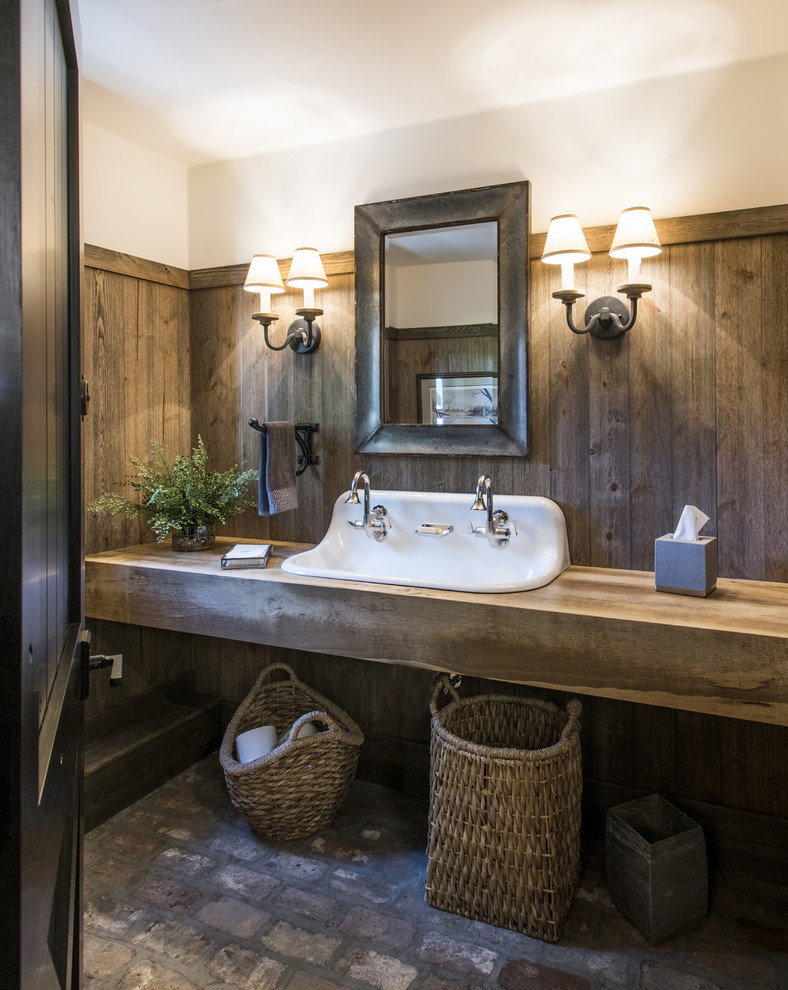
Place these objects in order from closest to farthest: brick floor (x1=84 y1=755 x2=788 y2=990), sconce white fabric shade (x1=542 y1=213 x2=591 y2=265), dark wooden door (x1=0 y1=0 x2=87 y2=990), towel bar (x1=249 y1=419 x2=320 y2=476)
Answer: dark wooden door (x1=0 y1=0 x2=87 y2=990) < brick floor (x1=84 y1=755 x2=788 y2=990) < sconce white fabric shade (x1=542 y1=213 x2=591 y2=265) < towel bar (x1=249 y1=419 x2=320 y2=476)

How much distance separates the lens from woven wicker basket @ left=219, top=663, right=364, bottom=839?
2.06 meters

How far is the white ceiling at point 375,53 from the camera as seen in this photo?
1.71m

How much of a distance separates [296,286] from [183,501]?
0.83 m

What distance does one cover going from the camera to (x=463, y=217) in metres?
2.18

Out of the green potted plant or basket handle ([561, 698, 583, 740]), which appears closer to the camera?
basket handle ([561, 698, 583, 740])

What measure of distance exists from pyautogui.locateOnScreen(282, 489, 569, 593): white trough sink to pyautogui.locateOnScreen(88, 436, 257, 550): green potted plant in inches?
14.7

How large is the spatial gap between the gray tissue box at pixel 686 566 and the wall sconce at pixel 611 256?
0.66 meters

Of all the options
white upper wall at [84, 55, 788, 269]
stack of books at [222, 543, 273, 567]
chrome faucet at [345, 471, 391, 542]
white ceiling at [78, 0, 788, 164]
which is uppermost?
white ceiling at [78, 0, 788, 164]

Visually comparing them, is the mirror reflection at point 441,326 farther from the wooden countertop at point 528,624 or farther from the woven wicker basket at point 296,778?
the woven wicker basket at point 296,778

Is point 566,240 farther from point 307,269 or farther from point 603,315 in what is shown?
point 307,269

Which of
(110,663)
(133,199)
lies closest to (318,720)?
(110,663)

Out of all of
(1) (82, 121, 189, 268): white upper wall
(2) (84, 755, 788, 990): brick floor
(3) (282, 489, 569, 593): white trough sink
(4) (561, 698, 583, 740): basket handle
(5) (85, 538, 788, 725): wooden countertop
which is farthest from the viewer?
(1) (82, 121, 189, 268): white upper wall

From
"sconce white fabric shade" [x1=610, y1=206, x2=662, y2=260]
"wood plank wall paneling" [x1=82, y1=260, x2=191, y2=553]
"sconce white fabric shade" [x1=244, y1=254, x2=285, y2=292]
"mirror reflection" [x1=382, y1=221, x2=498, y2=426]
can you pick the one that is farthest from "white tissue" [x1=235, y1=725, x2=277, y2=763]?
"sconce white fabric shade" [x1=610, y1=206, x2=662, y2=260]

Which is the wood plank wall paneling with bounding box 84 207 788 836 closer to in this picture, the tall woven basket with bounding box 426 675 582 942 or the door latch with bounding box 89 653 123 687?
A: the tall woven basket with bounding box 426 675 582 942
